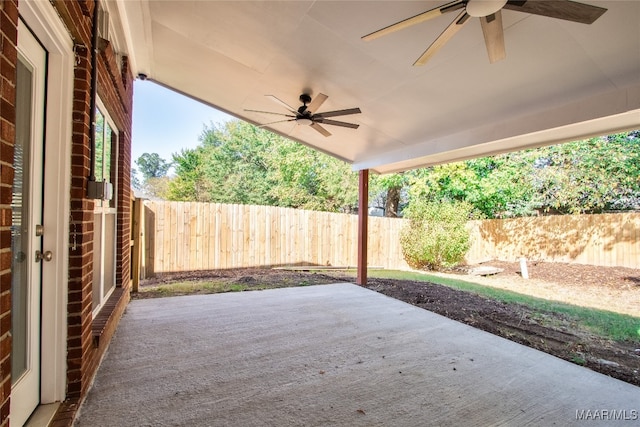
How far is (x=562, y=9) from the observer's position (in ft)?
5.83

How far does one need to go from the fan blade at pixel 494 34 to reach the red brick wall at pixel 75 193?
7.65 ft

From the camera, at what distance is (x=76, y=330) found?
189 cm

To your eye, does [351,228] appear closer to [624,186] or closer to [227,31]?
[227,31]

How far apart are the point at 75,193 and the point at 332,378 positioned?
6.89 feet

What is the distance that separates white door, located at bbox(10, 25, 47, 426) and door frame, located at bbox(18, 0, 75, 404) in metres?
0.03

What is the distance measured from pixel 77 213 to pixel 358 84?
2826 mm

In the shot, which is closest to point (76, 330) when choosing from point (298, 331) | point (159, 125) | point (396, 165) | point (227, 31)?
point (298, 331)

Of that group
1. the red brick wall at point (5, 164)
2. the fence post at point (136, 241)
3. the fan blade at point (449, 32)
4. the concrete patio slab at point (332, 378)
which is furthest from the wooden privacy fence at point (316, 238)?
the fan blade at point (449, 32)

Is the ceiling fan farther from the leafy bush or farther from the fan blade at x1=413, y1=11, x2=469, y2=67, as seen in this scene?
the leafy bush

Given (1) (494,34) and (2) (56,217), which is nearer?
(2) (56,217)

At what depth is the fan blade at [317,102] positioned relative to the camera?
140 inches

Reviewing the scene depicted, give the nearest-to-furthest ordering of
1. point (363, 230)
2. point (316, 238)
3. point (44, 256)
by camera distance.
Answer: point (44, 256)
point (363, 230)
point (316, 238)

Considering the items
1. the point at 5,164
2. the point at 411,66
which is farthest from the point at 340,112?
the point at 5,164

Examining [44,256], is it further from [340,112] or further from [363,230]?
[363,230]
